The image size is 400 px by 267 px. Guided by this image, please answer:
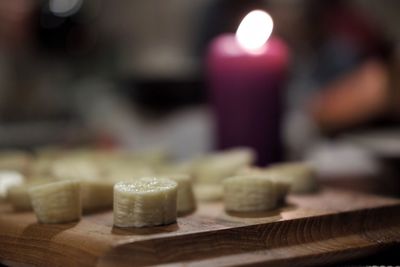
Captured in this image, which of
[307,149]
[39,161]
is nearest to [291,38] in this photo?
[307,149]

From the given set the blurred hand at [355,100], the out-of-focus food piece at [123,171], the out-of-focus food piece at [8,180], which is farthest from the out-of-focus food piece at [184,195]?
the blurred hand at [355,100]

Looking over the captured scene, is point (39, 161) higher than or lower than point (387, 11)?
lower

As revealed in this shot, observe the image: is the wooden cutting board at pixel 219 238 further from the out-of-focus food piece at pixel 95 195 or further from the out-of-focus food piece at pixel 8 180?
the out-of-focus food piece at pixel 8 180

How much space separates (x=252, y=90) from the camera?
156 cm

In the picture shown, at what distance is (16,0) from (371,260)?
2.70 metres

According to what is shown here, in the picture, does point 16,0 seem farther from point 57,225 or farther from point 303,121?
point 57,225

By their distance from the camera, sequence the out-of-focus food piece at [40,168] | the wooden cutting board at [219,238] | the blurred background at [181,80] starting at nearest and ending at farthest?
1. the wooden cutting board at [219,238]
2. the out-of-focus food piece at [40,168]
3. the blurred background at [181,80]

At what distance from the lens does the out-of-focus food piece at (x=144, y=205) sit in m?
0.78

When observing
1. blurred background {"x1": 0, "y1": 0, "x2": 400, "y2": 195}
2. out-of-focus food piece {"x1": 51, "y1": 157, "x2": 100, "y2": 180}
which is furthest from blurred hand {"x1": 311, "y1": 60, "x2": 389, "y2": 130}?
out-of-focus food piece {"x1": 51, "y1": 157, "x2": 100, "y2": 180}

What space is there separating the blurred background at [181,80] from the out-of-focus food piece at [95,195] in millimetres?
594

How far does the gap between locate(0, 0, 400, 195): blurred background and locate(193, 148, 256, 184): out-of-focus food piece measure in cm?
32

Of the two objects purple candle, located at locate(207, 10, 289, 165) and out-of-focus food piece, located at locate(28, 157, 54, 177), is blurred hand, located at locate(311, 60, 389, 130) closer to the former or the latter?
purple candle, located at locate(207, 10, 289, 165)

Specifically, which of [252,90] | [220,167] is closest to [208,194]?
[220,167]

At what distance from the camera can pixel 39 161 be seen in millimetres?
1360
